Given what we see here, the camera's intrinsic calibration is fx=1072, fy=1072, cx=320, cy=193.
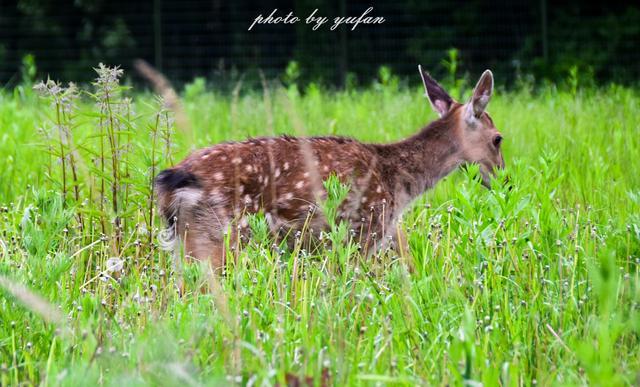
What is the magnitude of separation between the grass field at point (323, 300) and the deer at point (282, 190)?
0.12 metres

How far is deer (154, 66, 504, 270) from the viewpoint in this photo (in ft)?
15.9

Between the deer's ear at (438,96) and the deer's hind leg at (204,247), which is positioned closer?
the deer's hind leg at (204,247)

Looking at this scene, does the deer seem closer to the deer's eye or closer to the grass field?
the grass field

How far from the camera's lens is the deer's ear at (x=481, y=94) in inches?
236

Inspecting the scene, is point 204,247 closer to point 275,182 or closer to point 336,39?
point 275,182

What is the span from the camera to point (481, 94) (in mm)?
6156

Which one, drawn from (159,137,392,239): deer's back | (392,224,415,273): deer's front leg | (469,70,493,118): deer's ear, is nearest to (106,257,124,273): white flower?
(159,137,392,239): deer's back

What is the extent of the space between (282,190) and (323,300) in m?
1.59

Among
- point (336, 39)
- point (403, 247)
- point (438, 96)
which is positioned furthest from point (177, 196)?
point (336, 39)

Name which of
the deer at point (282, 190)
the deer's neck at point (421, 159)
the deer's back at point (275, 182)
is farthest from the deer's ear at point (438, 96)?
the deer's back at point (275, 182)

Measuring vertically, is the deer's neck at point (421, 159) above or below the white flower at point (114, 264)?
above

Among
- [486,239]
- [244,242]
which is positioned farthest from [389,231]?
[486,239]

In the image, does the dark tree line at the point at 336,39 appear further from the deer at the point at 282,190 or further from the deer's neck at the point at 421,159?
the deer at the point at 282,190

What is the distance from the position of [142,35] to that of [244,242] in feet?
39.8
